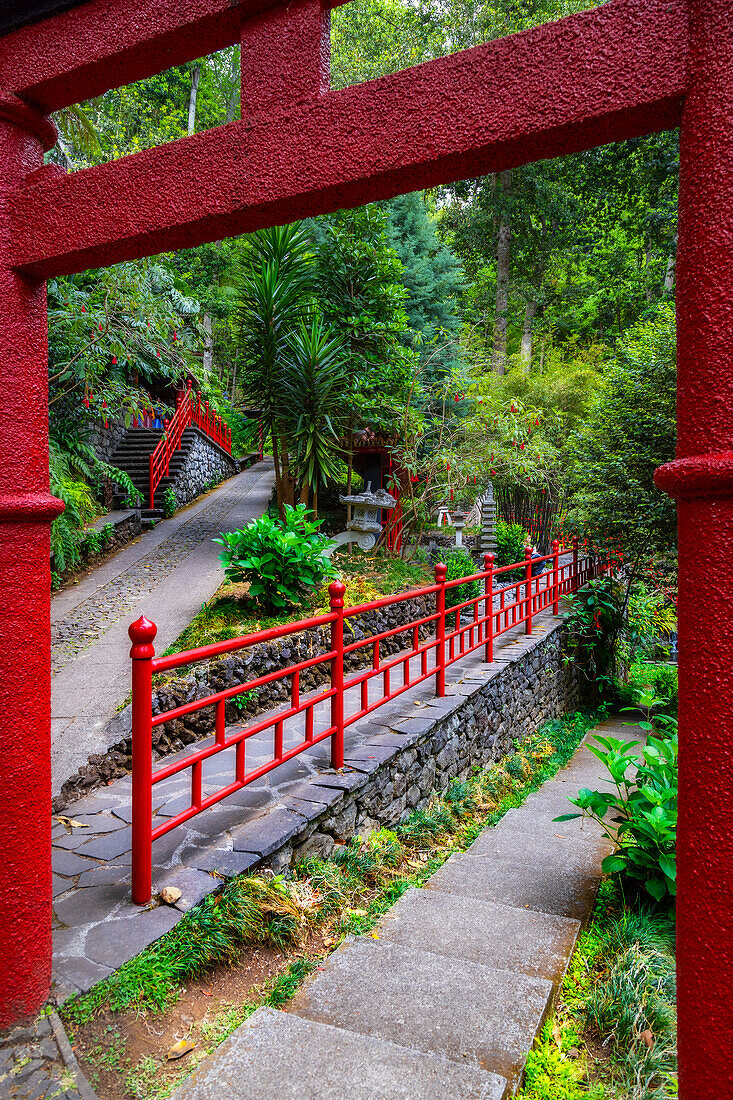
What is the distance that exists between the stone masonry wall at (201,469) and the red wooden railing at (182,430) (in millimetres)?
309

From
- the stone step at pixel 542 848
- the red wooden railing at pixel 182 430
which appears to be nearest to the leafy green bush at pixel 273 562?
the stone step at pixel 542 848

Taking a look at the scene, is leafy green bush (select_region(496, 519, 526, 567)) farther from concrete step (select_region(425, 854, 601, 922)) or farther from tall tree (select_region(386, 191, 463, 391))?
concrete step (select_region(425, 854, 601, 922))

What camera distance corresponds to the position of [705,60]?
1.22 m

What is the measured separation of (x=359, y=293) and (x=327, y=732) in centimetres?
721

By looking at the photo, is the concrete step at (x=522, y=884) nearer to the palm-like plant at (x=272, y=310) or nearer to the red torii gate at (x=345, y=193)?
the red torii gate at (x=345, y=193)

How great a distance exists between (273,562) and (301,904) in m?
3.56

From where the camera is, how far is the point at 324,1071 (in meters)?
1.75

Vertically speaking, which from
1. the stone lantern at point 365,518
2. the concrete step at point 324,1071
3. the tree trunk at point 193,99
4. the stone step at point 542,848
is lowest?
the stone step at point 542,848

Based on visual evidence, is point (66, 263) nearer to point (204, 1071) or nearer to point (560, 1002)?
point (204, 1071)

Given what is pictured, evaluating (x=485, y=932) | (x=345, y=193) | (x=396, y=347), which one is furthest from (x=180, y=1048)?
(x=396, y=347)

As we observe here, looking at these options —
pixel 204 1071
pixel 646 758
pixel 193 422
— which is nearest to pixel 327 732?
pixel 646 758

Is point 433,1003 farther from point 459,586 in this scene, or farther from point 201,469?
point 201,469

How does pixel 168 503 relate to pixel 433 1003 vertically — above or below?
above

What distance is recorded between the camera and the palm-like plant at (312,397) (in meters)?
7.56
